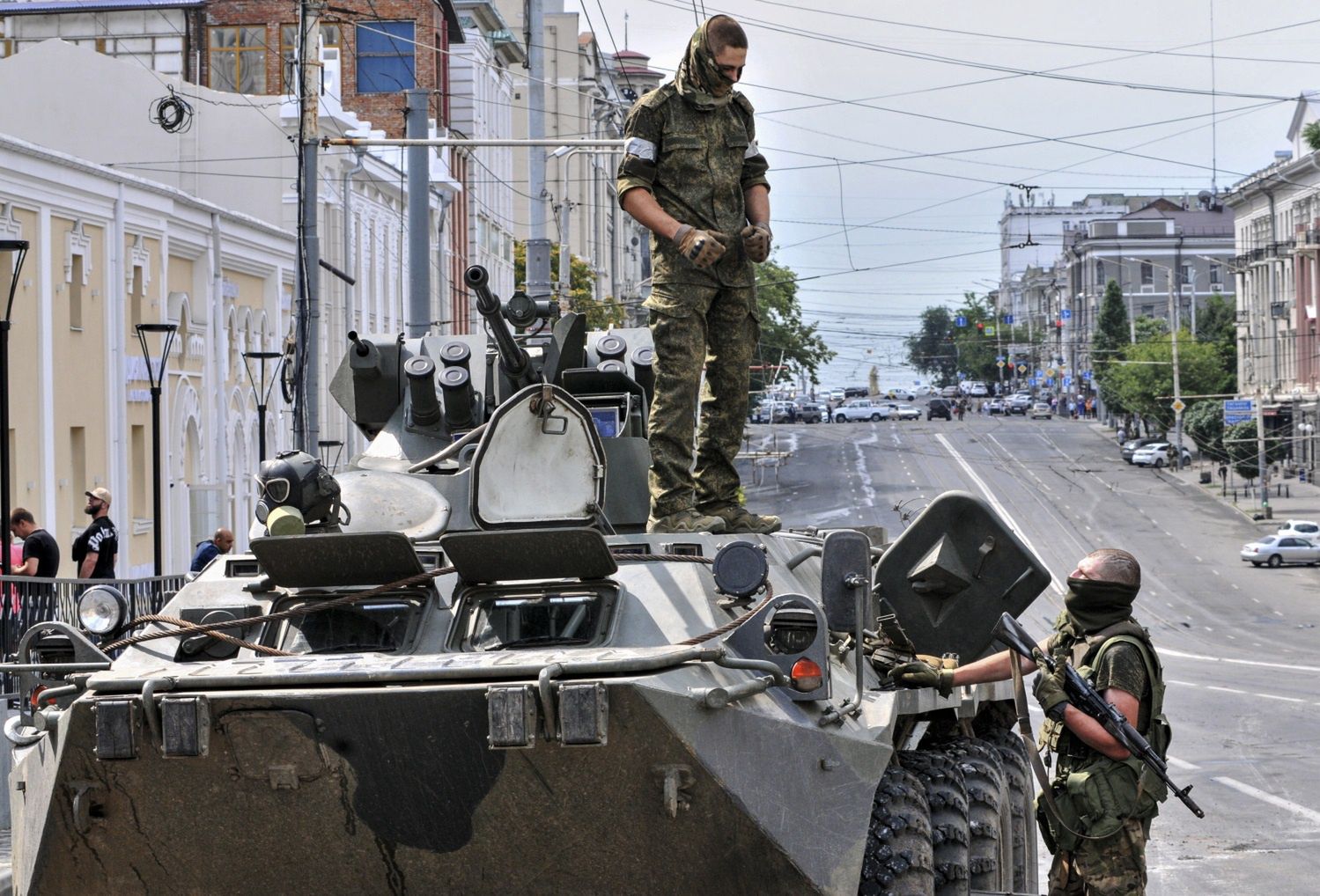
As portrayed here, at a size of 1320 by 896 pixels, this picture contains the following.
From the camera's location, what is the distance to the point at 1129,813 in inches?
301

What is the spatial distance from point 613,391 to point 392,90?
37.3 metres

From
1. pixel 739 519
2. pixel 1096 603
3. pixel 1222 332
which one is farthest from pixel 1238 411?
pixel 1096 603

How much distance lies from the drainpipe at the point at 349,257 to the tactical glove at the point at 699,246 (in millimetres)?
23092

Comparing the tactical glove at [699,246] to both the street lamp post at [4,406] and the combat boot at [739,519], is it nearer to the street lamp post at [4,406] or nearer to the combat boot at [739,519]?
the combat boot at [739,519]

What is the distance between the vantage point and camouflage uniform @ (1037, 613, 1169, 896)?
7.64m

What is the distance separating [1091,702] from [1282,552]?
144ft

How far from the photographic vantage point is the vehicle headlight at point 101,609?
8.15 m

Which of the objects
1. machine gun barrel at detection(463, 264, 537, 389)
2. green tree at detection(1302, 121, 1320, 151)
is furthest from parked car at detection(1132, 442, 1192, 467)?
machine gun barrel at detection(463, 264, 537, 389)

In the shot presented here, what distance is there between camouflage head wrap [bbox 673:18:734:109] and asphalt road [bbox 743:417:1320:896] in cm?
227

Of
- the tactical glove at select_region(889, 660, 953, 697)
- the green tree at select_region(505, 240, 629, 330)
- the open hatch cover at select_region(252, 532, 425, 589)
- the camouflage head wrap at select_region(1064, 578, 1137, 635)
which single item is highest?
the green tree at select_region(505, 240, 629, 330)

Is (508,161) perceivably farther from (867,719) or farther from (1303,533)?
(867,719)

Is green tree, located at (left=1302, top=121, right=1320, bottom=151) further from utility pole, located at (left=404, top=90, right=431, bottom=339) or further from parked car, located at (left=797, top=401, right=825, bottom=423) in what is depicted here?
utility pole, located at (left=404, top=90, right=431, bottom=339)

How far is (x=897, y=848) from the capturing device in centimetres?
748

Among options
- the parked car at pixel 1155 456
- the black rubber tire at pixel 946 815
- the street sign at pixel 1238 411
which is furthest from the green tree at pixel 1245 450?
the black rubber tire at pixel 946 815
